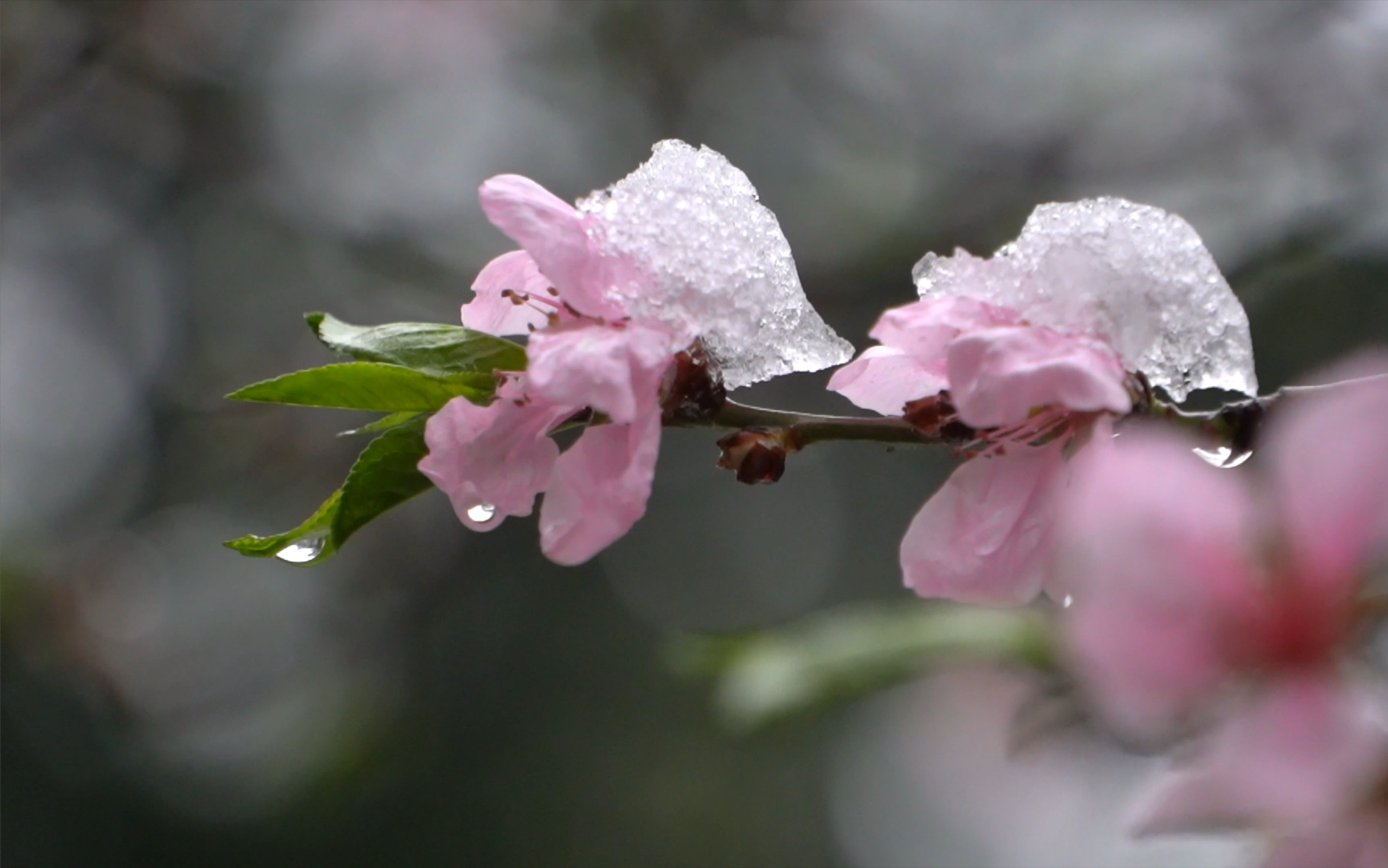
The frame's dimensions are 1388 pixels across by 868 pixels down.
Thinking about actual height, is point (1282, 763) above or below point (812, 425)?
below

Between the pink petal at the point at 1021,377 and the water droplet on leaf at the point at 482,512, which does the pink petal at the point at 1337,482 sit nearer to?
the pink petal at the point at 1021,377

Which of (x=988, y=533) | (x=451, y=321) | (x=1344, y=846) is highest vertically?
(x=451, y=321)

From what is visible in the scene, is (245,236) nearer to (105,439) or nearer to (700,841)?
(105,439)

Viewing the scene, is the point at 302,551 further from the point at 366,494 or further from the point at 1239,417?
the point at 1239,417

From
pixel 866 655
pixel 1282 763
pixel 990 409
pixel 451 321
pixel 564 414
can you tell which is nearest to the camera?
pixel 1282 763

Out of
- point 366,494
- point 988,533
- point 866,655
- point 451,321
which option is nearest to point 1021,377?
point 988,533

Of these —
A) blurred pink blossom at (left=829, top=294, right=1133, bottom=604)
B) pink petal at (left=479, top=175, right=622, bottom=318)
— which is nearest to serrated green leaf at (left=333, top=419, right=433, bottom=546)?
pink petal at (left=479, top=175, right=622, bottom=318)

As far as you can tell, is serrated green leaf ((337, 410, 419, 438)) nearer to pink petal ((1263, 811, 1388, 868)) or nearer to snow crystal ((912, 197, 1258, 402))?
snow crystal ((912, 197, 1258, 402))
